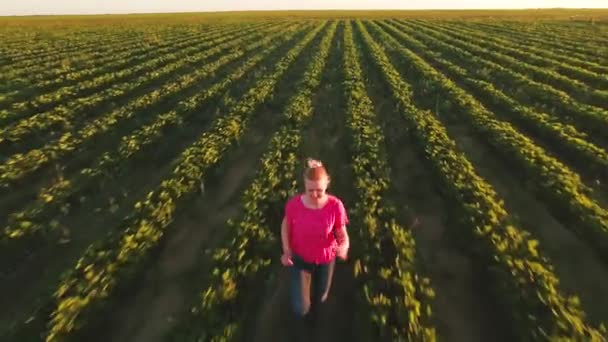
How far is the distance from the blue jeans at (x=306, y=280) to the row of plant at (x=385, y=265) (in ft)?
2.33

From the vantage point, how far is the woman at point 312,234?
13.7 ft

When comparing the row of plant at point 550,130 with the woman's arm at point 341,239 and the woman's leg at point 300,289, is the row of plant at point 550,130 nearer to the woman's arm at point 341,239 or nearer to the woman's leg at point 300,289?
the woman's arm at point 341,239

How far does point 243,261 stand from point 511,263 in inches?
147

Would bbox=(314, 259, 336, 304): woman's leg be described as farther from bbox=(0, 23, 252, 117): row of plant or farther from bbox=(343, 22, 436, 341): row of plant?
bbox=(0, 23, 252, 117): row of plant

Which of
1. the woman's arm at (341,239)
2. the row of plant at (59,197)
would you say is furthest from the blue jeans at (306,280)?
the row of plant at (59,197)

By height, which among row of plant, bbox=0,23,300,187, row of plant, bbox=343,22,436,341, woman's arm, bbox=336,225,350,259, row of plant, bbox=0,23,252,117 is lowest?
row of plant, bbox=0,23,252,117

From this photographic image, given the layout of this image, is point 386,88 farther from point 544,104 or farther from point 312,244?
point 312,244

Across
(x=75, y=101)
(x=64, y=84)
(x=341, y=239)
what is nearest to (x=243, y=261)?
(x=341, y=239)

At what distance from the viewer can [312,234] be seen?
4.44 m

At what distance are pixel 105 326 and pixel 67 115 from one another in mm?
10952

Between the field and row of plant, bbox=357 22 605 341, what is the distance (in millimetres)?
30

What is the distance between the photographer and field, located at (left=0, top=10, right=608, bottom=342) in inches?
220

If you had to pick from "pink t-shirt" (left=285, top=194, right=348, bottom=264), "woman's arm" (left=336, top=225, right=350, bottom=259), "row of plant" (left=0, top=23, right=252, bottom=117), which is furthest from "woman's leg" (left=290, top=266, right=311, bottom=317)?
"row of plant" (left=0, top=23, right=252, bottom=117)

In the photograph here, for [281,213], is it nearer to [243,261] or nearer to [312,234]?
[243,261]
